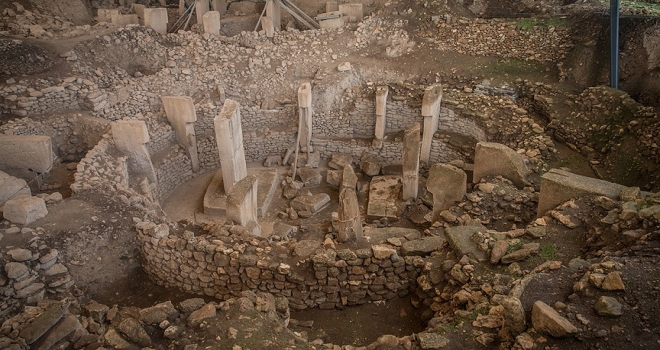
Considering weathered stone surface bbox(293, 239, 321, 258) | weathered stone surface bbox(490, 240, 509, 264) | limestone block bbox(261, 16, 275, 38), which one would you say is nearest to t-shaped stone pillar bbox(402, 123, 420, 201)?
weathered stone surface bbox(293, 239, 321, 258)

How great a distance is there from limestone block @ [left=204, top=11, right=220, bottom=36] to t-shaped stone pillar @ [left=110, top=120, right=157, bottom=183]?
444 centimetres

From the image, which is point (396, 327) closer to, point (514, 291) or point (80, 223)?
point (514, 291)

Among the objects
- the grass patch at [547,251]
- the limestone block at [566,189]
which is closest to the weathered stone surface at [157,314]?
the grass patch at [547,251]

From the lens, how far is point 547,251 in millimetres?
5934

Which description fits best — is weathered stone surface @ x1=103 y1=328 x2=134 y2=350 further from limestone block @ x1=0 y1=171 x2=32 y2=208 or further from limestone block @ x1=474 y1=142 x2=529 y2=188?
limestone block @ x1=474 y1=142 x2=529 y2=188

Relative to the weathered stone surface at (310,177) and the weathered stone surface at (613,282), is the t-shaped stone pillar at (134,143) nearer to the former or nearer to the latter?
the weathered stone surface at (310,177)

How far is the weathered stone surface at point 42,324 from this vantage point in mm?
4910

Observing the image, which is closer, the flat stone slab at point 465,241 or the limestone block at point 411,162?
the flat stone slab at point 465,241

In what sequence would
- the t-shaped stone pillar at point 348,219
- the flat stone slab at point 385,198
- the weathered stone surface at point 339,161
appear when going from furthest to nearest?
the weathered stone surface at point 339,161 < the flat stone slab at point 385,198 < the t-shaped stone pillar at point 348,219

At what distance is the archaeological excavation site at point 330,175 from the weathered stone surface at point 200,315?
0.10ft

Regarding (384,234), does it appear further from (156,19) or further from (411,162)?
(156,19)

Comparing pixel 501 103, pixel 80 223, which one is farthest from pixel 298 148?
pixel 80 223

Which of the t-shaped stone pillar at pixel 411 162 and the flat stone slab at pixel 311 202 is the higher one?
the t-shaped stone pillar at pixel 411 162

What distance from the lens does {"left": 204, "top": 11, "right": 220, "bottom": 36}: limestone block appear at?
12930 millimetres
